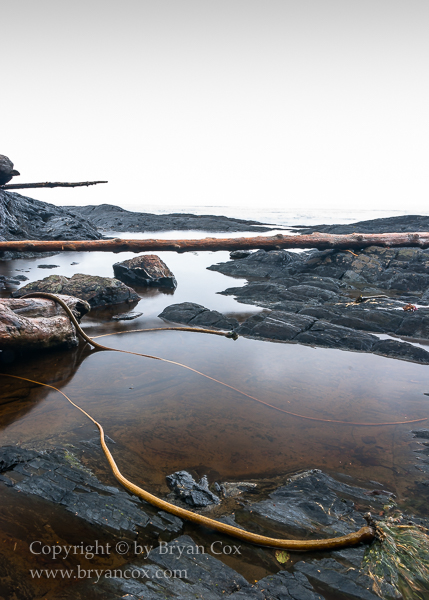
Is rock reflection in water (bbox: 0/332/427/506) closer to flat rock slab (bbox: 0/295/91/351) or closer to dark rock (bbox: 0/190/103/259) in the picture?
flat rock slab (bbox: 0/295/91/351)

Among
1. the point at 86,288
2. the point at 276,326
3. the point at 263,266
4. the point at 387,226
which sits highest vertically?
the point at 387,226

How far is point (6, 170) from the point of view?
12.9 meters

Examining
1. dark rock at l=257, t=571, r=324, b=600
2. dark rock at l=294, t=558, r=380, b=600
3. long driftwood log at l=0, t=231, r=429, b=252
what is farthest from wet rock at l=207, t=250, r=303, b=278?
dark rock at l=257, t=571, r=324, b=600

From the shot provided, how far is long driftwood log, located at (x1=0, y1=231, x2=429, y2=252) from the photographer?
9008mm

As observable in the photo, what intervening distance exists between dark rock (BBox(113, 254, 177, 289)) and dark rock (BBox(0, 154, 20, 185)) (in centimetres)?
736

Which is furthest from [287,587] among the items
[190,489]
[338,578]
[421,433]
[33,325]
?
[33,325]

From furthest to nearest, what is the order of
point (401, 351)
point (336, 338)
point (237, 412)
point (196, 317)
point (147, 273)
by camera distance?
point (147, 273) → point (196, 317) → point (336, 338) → point (401, 351) → point (237, 412)

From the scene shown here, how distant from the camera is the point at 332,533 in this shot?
1.85 m

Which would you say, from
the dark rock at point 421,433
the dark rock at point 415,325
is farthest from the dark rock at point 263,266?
the dark rock at point 421,433

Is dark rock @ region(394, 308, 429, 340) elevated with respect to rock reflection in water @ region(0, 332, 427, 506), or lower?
elevated

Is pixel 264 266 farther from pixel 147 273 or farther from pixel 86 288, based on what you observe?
pixel 86 288

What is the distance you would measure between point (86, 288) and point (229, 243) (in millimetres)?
4329

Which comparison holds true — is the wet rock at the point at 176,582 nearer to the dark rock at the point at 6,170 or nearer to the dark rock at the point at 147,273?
the dark rock at the point at 147,273

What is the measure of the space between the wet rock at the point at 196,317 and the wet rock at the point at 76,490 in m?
4.02
